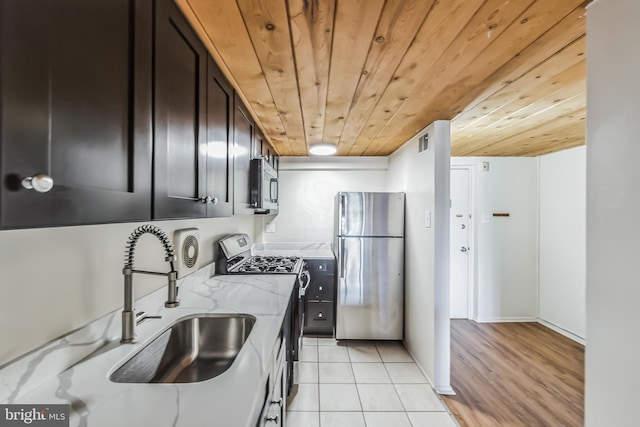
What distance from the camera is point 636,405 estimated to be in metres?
0.78

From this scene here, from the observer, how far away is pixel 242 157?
1.78 meters

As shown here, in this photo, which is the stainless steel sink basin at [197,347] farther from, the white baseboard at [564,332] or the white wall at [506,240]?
the white baseboard at [564,332]

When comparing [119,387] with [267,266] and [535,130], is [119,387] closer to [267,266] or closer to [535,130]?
[267,266]

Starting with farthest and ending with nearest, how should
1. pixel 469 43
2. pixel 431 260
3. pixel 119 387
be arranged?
pixel 431 260 → pixel 469 43 → pixel 119 387

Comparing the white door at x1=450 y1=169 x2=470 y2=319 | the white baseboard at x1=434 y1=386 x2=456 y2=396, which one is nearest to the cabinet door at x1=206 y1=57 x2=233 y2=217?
the white baseboard at x1=434 y1=386 x2=456 y2=396

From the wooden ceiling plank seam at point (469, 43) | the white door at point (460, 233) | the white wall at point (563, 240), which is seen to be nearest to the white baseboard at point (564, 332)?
the white wall at point (563, 240)

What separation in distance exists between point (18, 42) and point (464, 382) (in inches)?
119

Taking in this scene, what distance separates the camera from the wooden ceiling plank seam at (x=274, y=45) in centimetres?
97

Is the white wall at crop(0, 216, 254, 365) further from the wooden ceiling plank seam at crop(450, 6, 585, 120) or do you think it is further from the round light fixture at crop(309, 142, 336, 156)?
the round light fixture at crop(309, 142, 336, 156)

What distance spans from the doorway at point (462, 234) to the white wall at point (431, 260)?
120 cm

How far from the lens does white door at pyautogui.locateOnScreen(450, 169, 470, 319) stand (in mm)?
3555

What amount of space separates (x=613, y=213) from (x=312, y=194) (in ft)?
10.1

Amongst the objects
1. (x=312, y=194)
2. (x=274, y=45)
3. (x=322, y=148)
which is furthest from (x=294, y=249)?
(x=274, y=45)

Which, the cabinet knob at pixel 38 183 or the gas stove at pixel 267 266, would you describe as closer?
the cabinet knob at pixel 38 183
